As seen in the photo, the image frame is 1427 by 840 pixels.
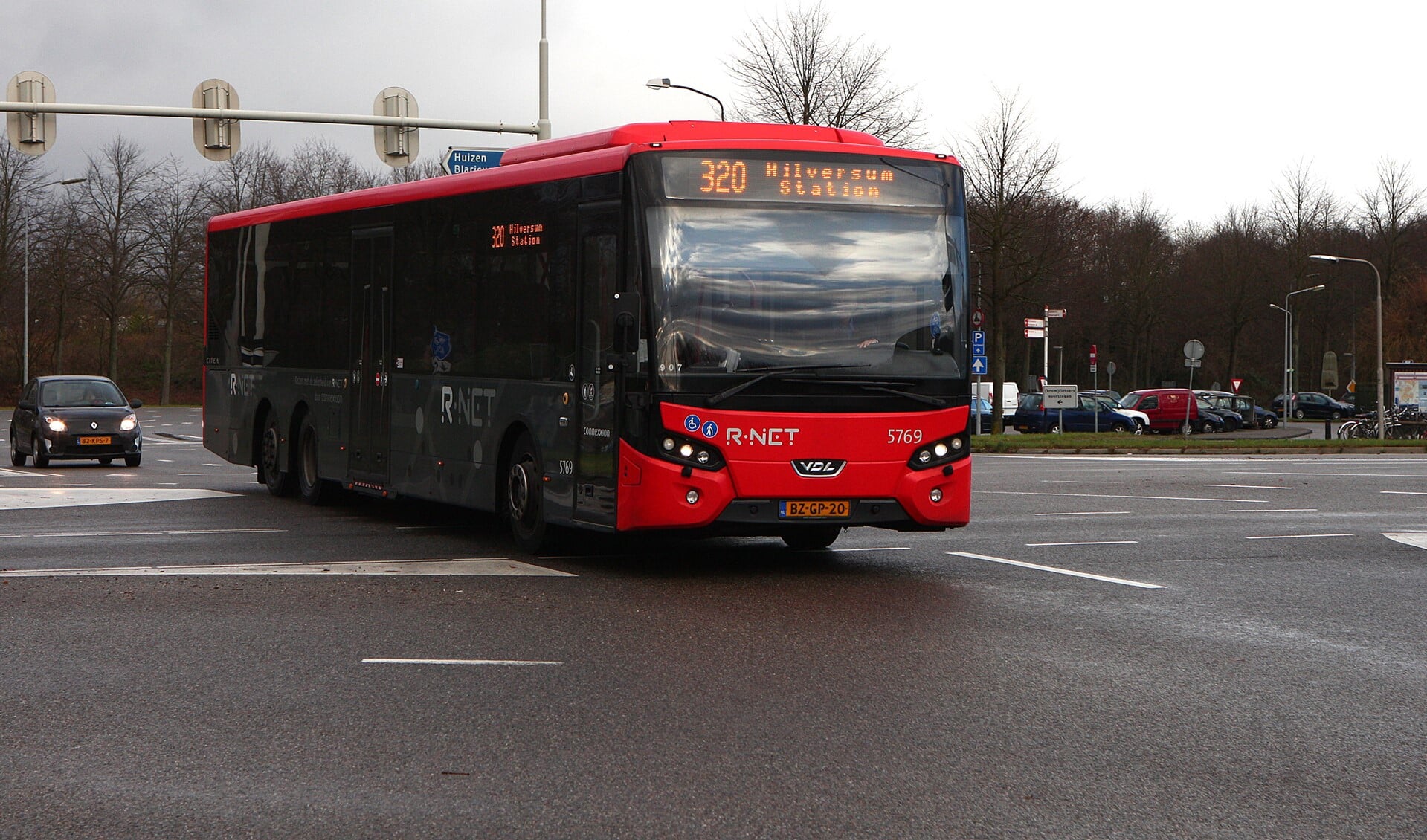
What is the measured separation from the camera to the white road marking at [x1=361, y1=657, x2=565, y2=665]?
7.77 meters

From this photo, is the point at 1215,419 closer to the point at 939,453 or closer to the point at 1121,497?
the point at 1121,497

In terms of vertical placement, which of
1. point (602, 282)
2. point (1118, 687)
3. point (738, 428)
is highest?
point (602, 282)

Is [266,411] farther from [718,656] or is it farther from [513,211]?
[718,656]

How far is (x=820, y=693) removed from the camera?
23.2ft

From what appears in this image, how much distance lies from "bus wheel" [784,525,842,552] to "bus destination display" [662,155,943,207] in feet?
9.17

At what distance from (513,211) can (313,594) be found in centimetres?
383

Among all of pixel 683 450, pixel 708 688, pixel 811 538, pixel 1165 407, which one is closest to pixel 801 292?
pixel 683 450

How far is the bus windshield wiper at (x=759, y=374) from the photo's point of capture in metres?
10.8

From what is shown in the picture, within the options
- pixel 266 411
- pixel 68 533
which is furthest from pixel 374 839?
pixel 266 411

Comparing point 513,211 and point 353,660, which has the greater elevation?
point 513,211

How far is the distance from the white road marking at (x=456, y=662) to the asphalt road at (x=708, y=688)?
0.02 m

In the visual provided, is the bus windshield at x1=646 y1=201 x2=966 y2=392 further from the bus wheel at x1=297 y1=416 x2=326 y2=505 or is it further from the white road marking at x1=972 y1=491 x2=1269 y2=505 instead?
the white road marking at x1=972 y1=491 x2=1269 y2=505

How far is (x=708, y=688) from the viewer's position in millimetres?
A: 7195

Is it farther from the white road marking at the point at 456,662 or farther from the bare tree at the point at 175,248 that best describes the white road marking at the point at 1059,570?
the bare tree at the point at 175,248
